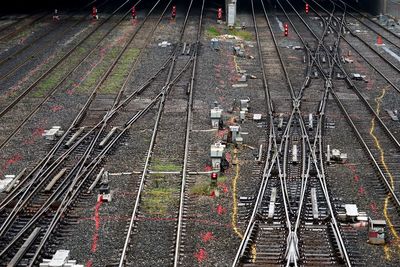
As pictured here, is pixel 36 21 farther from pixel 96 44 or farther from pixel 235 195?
pixel 235 195

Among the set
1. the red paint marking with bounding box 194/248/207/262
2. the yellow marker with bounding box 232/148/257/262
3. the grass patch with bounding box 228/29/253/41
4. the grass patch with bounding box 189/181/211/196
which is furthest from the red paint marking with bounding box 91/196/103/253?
the grass patch with bounding box 228/29/253/41

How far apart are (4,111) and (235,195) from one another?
8.68m

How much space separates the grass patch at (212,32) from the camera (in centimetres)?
3130

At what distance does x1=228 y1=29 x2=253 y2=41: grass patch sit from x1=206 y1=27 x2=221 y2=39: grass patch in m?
0.64

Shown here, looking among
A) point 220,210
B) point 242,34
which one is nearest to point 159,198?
point 220,210

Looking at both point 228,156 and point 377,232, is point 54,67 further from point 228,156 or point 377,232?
point 377,232

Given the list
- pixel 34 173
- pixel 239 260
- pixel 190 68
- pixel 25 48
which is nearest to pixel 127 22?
pixel 25 48

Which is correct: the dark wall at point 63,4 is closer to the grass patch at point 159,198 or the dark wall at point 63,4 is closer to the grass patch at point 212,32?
the grass patch at point 212,32

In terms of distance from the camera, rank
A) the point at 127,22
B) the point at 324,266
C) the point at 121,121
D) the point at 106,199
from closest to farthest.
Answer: the point at 324,266
the point at 106,199
the point at 121,121
the point at 127,22

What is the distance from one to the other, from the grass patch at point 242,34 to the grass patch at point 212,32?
64cm

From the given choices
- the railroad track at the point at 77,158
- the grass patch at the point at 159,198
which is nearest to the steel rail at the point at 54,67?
the railroad track at the point at 77,158

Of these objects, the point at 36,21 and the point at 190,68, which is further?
the point at 36,21

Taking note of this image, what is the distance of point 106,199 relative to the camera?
12969 mm

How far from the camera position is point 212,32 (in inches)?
1265
